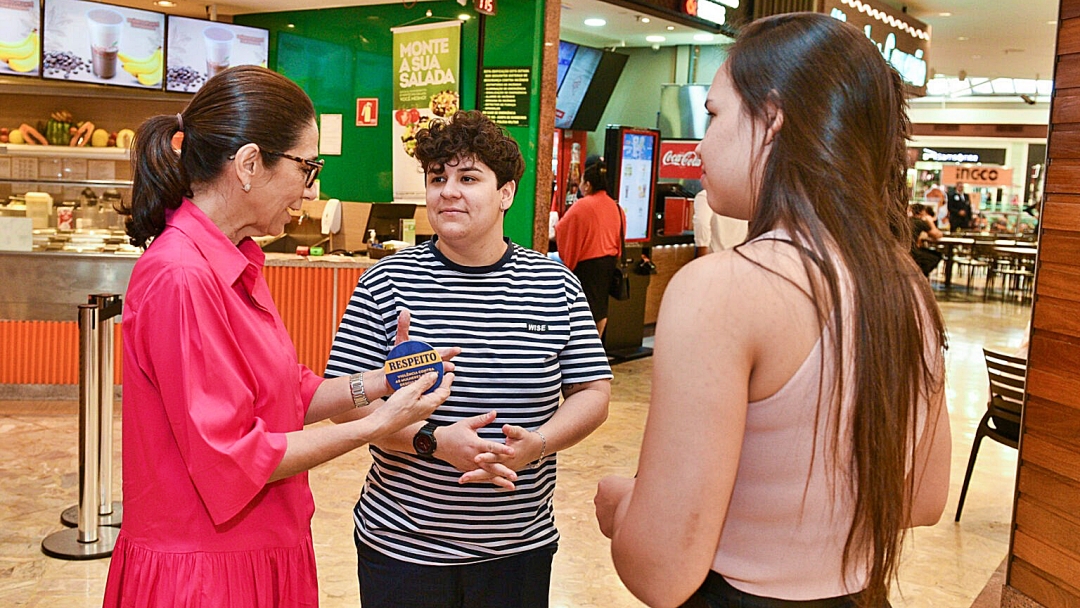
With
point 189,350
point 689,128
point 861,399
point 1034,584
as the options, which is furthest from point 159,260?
point 689,128

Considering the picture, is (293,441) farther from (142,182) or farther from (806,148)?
(806,148)

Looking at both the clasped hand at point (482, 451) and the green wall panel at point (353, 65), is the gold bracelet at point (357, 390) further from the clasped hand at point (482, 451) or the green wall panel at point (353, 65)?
the green wall panel at point (353, 65)

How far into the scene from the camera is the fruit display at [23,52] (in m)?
7.41

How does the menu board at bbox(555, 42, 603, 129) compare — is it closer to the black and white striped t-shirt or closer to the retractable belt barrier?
the retractable belt barrier

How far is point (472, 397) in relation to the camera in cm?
211

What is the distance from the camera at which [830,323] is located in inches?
44.7

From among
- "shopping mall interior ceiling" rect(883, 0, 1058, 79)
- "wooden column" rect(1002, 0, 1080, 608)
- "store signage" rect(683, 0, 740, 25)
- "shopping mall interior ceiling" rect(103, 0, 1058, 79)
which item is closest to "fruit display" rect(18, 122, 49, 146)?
"shopping mall interior ceiling" rect(103, 0, 1058, 79)

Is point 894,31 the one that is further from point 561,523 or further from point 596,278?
point 561,523

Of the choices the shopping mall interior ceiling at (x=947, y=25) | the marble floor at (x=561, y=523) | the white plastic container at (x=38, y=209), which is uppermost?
the shopping mall interior ceiling at (x=947, y=25)

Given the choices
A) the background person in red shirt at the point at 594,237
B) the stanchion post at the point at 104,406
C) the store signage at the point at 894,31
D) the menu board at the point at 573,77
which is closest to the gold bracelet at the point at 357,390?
the stanchion post at the point at 104,406

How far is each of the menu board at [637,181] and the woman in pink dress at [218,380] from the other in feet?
24.3

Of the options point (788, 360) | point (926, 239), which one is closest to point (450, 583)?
point (788, 360)

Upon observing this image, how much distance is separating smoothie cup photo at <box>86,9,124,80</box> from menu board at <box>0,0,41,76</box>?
40 centimetres

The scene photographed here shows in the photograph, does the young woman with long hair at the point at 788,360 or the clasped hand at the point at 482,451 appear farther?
the clasped hand at the point at 482,451
